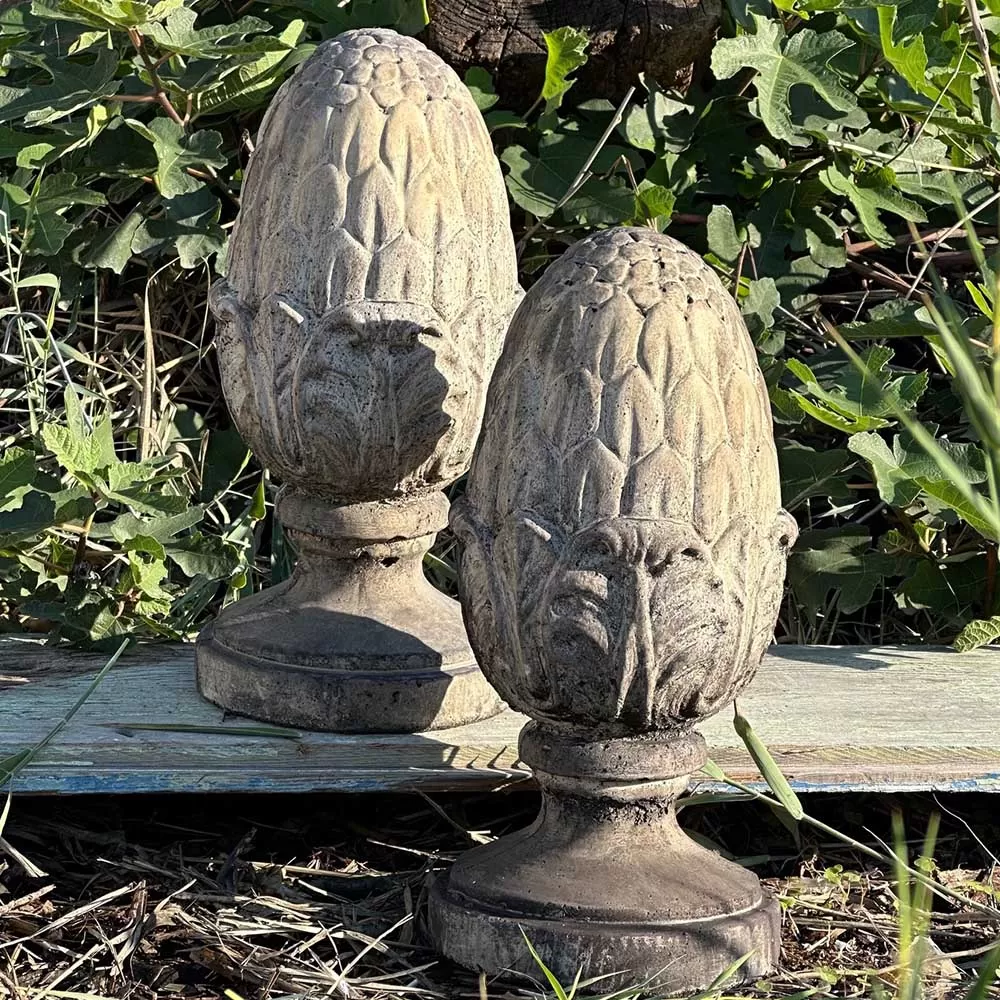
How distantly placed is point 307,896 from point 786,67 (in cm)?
164

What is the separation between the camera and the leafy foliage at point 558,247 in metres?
2.66

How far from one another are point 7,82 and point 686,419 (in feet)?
6.33

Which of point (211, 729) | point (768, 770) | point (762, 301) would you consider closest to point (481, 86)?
point (762, 301)

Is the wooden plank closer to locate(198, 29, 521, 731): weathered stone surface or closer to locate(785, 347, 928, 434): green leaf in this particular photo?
locate(198, 29, 521, 731): weathered stone surface

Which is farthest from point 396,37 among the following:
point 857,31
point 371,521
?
point 857,31

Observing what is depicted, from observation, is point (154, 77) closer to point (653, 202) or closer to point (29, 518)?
point (29, 518)

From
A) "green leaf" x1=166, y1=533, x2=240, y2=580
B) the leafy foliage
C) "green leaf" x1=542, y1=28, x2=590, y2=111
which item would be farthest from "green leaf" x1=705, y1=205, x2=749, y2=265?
"green leaf" x1=166, y1=533, x2=240, y2=580

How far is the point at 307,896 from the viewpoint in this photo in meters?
2.03

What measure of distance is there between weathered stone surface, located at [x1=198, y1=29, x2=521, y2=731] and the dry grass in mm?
166

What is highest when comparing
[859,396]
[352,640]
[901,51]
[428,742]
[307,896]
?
[901,51]

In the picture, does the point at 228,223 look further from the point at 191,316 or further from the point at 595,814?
the point at 595,814

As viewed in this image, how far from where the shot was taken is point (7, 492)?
2.48 m

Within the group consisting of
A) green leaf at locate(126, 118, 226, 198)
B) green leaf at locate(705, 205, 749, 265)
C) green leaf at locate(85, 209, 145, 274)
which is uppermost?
green leaf at locate(126, 118, 226, 198)

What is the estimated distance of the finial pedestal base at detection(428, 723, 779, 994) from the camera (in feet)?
5.70
